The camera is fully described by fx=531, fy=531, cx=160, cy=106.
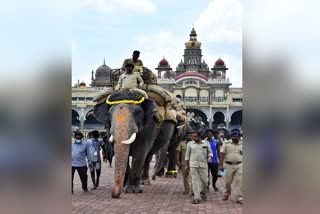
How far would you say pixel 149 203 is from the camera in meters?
9.13

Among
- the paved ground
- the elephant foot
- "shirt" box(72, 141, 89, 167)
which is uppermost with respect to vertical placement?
"shirt" box(72, 141, 89, 167)

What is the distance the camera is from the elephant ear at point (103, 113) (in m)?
10.5

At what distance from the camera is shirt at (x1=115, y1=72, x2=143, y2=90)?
10125 millimetres

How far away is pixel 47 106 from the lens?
2006 millimetres

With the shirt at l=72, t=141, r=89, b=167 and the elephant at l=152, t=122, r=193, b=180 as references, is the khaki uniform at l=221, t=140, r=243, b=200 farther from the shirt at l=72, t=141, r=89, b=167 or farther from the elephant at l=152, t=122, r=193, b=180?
the elephant at l=152, t=122, r=193, b=180

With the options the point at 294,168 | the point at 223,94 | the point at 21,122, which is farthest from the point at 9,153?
the point at 223,94

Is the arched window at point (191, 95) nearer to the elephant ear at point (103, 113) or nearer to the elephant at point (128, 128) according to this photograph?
the elephant at point (128, 128)

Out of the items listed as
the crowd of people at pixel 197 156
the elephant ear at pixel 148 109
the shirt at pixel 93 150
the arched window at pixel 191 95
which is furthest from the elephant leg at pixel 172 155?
the arched window at pixel 191 95

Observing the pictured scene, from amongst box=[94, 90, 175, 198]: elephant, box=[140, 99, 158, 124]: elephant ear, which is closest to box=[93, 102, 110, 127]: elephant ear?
box=[94, 90, 175, 198]: elephant

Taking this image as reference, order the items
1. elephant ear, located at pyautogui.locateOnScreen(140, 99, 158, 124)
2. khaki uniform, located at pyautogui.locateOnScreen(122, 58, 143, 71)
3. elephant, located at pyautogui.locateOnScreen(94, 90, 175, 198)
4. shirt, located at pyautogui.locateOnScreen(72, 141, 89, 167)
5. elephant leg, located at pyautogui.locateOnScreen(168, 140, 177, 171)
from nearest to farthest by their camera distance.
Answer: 1. elephant, located at pyautogui.locateOnScreen(94, 90, 175, 198)
2. elephant ear, located at pyautogui.locateOnScreen(140, 99, 158, 124)
3. shirt, located at pyautogui.locateOnScreen(72, 141, 89, 167)
4. khaki uniform, located at pyautogui.locateOnScreen(122, 58, 143, 71)
5. elephant leg, located at pyautogui.locateOnScreen(168, 140, 177, 171)

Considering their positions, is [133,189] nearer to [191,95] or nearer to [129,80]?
[129,80]

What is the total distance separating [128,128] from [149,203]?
1.34 meters

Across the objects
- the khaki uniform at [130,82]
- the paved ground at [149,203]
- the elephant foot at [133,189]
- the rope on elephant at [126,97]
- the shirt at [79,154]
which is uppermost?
the khaki uniform at [130,82]

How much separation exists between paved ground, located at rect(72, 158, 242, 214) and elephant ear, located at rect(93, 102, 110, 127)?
4.74ft
